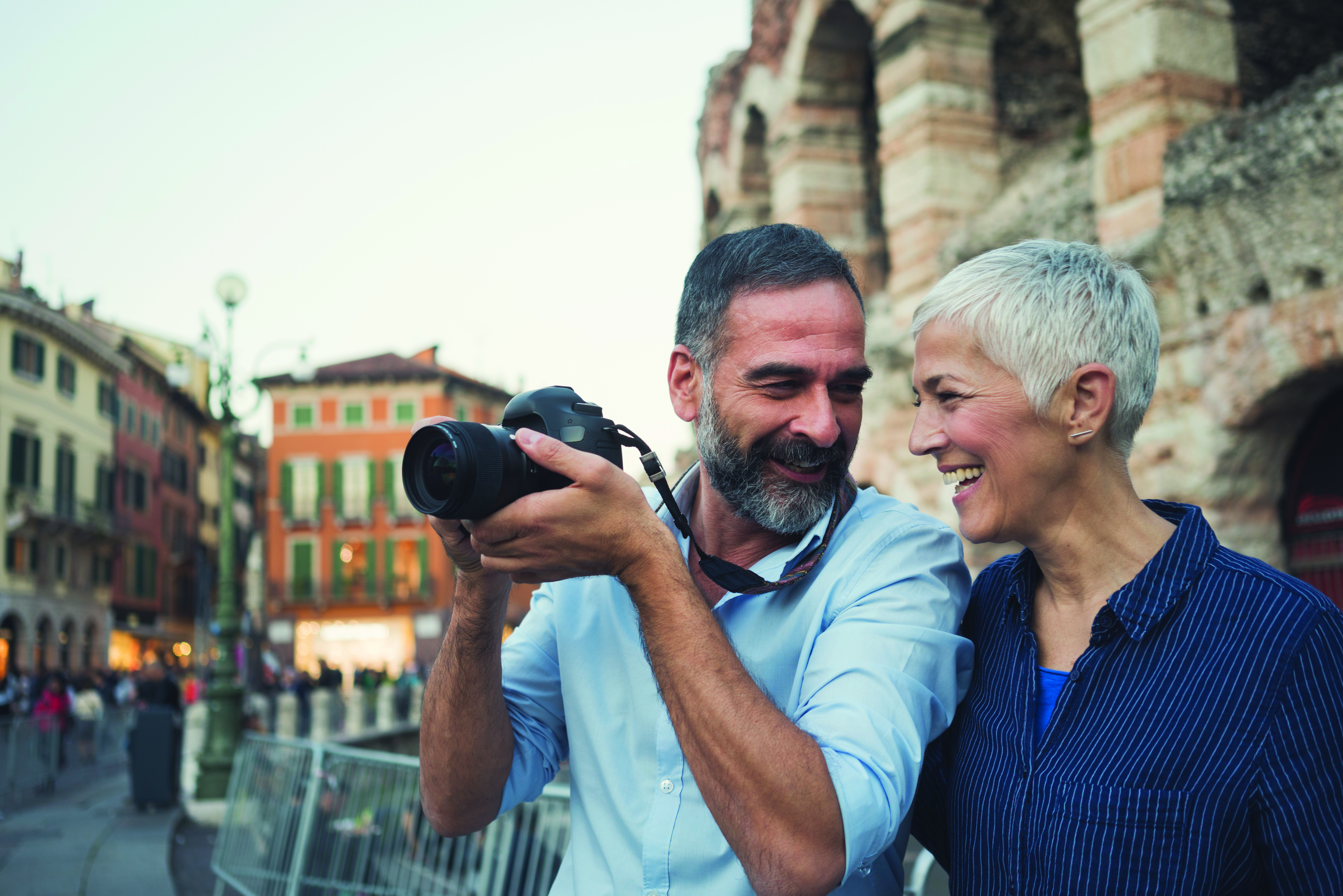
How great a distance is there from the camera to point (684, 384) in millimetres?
2219

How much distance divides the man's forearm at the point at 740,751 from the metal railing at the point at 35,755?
48.1ft

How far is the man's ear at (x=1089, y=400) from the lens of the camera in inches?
69.4

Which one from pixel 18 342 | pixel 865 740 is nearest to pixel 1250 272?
pixel 865 740

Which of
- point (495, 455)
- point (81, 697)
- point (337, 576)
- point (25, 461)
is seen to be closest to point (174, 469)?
point (337, 576)

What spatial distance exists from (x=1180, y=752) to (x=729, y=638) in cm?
67

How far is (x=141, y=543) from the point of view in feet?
153

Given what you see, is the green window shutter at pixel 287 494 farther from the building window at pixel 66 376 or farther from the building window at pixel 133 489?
the building window at pixel 66 376

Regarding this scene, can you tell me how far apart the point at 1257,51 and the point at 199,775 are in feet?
40.7

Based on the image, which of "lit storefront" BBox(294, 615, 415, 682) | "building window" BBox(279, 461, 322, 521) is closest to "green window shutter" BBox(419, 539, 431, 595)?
"lit storefront" BBox(294, 615, 415, 682)

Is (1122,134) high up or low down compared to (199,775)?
up

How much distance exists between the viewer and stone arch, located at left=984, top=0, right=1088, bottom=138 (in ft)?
37.8

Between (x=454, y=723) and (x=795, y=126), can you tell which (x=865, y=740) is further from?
(x=795, y=126)

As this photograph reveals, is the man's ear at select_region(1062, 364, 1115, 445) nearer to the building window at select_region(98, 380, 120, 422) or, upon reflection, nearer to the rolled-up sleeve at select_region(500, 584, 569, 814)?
the rolled-up sleeve at select_region(500, 584, 569, 814)

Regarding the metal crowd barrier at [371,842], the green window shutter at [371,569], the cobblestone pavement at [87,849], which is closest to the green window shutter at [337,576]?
the green window shutter at [371,569]
